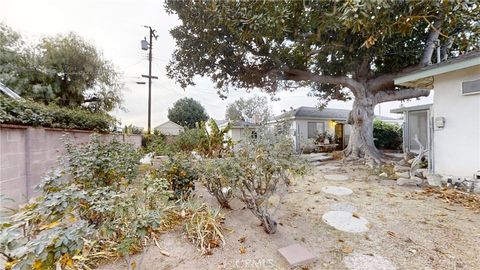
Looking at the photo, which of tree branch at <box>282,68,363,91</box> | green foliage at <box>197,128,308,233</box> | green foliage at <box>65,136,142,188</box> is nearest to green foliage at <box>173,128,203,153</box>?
tree branch at <box>282,68,363,91</box>

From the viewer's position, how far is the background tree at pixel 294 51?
6.32m

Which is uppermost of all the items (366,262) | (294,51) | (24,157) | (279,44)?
(279,44)

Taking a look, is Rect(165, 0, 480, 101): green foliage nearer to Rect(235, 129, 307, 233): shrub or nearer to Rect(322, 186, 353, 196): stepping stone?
Rect(235, 129, 307, 233): shrub

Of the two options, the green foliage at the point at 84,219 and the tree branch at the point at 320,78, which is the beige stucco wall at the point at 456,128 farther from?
the green foliage at the point at 84,219

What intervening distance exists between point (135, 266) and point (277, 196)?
3002 millimetres

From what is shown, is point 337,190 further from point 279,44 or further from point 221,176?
point 279,44

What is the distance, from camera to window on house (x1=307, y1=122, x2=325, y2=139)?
608 inches

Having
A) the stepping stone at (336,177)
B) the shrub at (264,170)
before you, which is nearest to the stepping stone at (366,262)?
the shrub at (264,170)

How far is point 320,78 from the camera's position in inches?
392

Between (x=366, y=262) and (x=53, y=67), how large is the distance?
17917 millimetres

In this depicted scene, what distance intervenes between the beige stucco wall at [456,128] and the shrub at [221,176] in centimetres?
540

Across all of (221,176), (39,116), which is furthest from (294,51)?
(39,116)

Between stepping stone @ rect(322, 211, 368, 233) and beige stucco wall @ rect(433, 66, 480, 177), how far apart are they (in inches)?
138

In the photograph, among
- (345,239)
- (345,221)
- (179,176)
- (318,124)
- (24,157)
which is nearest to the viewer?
(345,239)
